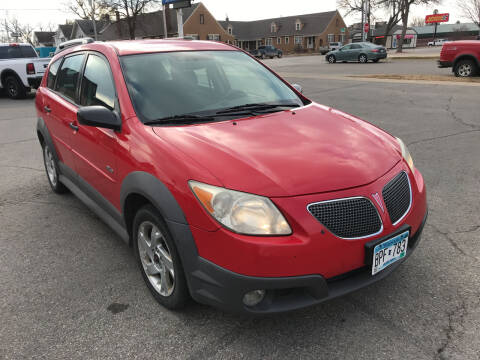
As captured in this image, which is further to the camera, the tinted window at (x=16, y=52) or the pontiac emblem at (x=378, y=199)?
the tinted window at (x=16, y=52)

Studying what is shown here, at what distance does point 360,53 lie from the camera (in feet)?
95.0

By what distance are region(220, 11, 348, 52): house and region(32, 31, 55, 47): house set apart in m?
40.8

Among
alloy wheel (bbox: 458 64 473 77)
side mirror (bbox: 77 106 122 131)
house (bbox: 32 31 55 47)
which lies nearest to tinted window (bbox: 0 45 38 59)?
side mirror (bbox: 77 106 122 131)

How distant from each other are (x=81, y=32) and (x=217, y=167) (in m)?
76.3

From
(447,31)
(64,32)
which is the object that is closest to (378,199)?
(64,32)

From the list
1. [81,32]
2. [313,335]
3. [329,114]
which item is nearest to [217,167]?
[313,335]

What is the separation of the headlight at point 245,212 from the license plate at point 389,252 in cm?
55

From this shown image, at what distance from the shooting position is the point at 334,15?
80312 millimetres

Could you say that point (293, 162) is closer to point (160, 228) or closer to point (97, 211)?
point (160, 228)

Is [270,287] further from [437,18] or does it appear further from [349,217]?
[437,18]

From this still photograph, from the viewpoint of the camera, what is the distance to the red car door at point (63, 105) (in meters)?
3.84

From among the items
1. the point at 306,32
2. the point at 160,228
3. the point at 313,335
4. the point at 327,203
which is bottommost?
the point at 313,335

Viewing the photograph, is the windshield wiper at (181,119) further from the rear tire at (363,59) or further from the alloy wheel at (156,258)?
the rear tire at (363,59)

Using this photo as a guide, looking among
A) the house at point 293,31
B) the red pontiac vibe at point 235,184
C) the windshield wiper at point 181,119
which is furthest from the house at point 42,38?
the windshield wiper at point 181,119
